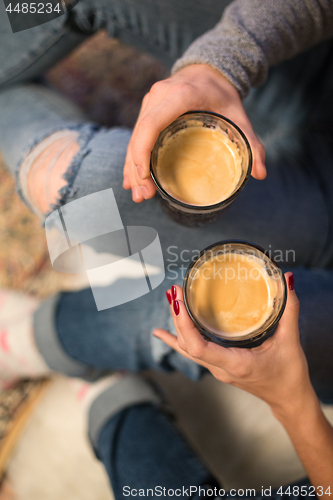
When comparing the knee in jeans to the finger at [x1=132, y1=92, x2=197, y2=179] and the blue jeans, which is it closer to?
the blue jeans

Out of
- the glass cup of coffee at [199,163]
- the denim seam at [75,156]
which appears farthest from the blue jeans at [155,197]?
the glass cup of coffee at [199,163]

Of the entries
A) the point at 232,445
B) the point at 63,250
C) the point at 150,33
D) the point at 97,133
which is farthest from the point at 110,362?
the point at 150,33

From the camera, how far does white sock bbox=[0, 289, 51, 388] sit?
3.10 feet

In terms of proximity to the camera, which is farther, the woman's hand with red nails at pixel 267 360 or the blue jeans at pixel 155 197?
the blue jeans at pixel 155 197

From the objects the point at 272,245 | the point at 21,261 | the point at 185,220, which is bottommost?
the point at 21,261

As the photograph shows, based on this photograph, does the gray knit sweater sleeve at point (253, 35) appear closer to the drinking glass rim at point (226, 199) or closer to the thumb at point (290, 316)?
the drinking glass rim at point (226, 199)

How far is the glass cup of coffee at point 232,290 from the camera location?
0.61 m

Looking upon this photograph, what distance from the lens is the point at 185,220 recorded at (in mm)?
656

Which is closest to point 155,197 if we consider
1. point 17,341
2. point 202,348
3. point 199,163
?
point 199,163

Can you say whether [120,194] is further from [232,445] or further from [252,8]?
[232,445]

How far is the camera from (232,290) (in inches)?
24.8

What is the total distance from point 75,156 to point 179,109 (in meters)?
0.29

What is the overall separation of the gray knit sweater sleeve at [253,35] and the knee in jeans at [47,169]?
0.96 feet

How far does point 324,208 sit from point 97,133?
1.92 ft
